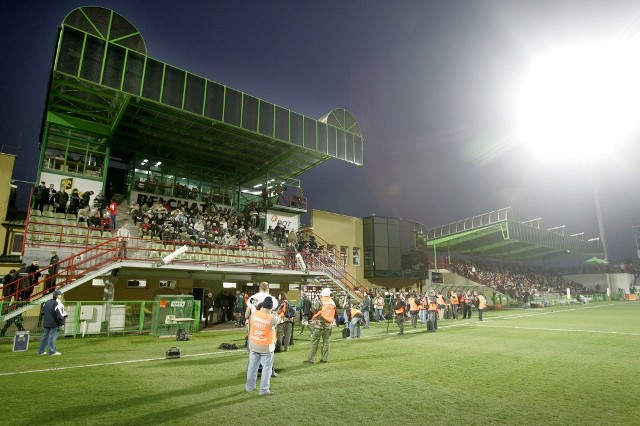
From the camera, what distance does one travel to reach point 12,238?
2947 cm

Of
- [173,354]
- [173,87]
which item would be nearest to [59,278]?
[173,354]

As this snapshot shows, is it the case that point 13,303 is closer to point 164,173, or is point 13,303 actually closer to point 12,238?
point 164,173

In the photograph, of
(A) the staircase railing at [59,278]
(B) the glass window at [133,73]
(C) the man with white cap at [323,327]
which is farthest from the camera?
(B) the glass window at [133,73]

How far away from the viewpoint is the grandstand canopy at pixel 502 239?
4594 centimetres

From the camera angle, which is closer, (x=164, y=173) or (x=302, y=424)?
(x=302, y=424)

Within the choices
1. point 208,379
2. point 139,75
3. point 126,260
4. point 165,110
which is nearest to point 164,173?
point 165,110

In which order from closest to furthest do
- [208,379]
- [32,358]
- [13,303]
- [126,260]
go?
[208,379] → [32,358] → [13,303] → [126,260]

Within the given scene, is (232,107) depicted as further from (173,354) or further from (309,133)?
(173,354)

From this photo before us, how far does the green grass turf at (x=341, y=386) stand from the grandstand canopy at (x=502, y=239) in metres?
34.7

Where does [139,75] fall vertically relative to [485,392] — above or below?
above

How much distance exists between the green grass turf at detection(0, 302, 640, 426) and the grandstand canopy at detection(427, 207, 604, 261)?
34730mm

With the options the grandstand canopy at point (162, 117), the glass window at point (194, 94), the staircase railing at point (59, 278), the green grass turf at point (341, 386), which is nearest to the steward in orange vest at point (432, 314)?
the green grass turf at point (341, 386)

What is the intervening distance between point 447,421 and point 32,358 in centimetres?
1148

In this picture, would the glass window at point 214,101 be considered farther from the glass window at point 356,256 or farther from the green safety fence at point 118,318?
the glass window at point 356,256
